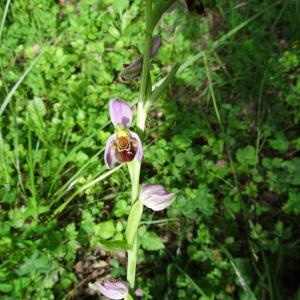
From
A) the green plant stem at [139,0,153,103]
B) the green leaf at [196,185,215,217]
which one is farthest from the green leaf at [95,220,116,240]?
the green plant stem at [139,0,153,103]

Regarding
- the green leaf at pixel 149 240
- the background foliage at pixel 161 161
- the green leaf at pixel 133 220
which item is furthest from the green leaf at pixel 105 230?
the green leaf at pixel 133 220

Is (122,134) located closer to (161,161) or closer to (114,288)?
(114,288)

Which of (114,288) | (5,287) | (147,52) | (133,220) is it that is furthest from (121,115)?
(5,287)

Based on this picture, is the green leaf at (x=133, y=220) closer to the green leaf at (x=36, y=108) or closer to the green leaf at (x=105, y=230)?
the green leaf at (x=105, y=230)

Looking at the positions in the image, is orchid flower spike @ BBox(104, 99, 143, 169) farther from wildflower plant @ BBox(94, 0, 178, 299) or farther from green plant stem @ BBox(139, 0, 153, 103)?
green plant stem @ BBox(139, 0, 153, 103)

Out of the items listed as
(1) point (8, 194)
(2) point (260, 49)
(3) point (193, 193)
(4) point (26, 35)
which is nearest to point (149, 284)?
(3) point (193, 193)

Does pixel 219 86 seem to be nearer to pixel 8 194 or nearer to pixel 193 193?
pixel 193 193
